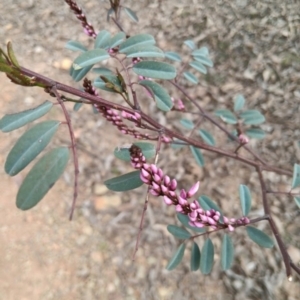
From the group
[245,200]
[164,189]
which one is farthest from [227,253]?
[164,189]

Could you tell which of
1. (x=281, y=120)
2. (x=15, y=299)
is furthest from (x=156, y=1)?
(x=15, y=299)

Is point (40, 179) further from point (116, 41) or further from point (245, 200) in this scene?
point (245, 200)

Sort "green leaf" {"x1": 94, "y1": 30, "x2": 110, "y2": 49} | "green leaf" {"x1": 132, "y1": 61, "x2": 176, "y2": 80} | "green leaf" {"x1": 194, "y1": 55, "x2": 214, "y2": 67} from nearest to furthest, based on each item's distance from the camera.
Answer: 1. "green leaf" {"x1": 132, "y1": 61, "x2": 176, "y2": 80}
2. "green leaf" {"x1": 94, "y1": 30, "x2": 110, "y2": 49}
3. "green leaf" {"x1": 194, "y1": 55, "x2": 214, "y2": 67}

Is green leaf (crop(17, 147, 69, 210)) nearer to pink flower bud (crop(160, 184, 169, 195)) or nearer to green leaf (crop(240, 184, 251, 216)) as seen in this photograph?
pink flower bud (crop(160, 184, 169, 195))

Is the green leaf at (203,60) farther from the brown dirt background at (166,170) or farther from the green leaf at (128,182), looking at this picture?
the green leaf at (128,182)

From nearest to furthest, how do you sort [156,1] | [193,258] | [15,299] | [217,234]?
[193,258] < [15,299] < [217,234] < [156,1]

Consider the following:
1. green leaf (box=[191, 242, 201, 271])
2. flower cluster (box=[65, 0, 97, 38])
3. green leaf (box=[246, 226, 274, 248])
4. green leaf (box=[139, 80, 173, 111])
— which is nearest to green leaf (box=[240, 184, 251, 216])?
green leaf (box=[246, 226, 274, 248])

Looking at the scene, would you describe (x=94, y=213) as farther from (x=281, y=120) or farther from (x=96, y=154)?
(x=281, y=120)
